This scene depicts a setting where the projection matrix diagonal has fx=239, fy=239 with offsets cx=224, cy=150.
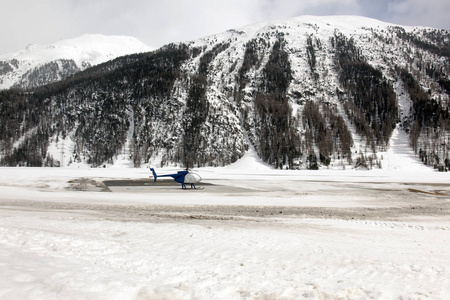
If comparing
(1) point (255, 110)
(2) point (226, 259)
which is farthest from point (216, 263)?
(1) point (255, 110)

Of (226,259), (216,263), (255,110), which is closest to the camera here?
(216,263)

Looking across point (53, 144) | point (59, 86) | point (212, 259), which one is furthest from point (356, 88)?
point (59, 86)

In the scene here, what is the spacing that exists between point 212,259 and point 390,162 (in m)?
82.0

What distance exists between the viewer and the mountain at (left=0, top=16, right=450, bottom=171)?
8331 cm

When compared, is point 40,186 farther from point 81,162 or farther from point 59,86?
point 59,86

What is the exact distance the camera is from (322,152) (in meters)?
78.8

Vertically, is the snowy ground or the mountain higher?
the mountain

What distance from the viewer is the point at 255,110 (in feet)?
330

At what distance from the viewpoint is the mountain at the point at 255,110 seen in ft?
273

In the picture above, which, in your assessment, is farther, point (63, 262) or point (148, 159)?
point (148, 159)

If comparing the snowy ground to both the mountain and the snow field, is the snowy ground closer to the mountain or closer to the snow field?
the snow field

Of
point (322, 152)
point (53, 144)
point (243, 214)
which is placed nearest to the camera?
point (243, 214)

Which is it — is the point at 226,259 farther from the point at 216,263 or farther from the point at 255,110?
the point at 255,110

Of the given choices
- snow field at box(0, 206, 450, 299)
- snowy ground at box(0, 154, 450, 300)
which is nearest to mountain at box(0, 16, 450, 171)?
snowy ground at box(0, 154, 450, 300)
